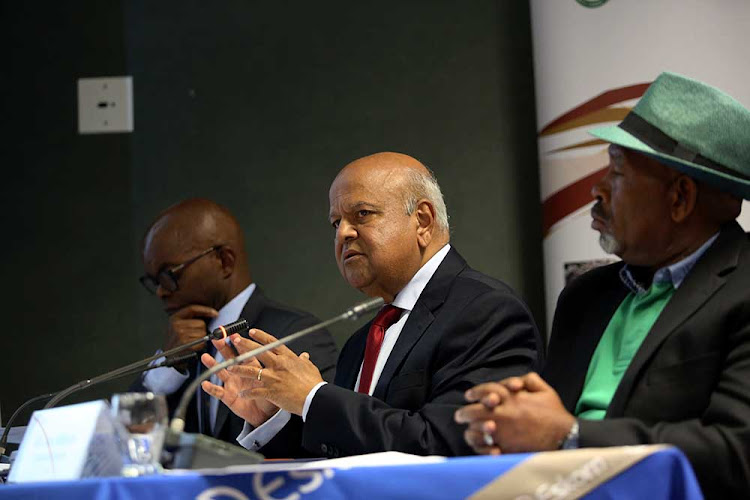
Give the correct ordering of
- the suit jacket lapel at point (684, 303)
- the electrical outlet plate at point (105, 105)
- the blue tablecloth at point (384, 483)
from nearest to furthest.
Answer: the blue tablecloth at point (384, 483) < the suit jacket lapel at point (684, 303) < the electrical outlet plate at point (105, 105)

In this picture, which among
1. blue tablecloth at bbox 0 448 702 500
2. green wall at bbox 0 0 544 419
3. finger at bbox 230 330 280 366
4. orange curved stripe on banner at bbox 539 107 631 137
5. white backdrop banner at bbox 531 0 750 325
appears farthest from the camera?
green wall at bbox 0 0 544 419

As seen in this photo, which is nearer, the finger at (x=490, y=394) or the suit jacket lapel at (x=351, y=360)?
the finger at (x=490, y=394)

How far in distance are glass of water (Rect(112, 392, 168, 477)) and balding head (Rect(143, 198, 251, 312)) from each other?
7.50 feet

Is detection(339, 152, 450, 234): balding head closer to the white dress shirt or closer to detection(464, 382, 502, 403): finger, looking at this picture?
the white dress shirt

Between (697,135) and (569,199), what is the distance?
5.50 ft

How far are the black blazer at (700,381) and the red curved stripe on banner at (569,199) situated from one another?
5.11 ft

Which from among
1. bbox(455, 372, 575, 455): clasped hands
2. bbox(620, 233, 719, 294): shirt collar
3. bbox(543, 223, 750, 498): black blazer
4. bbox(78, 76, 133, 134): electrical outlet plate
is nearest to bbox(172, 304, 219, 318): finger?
bbox(78, 76, 133, 134): electrical outlet plate

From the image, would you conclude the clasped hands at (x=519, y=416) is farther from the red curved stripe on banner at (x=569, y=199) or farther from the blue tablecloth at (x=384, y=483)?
the red curved stripe on banner at (x=569, y=199)

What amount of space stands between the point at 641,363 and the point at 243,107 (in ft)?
9.17

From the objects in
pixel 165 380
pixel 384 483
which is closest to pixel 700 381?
pixel 384 483

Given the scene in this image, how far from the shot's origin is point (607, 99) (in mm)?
3684

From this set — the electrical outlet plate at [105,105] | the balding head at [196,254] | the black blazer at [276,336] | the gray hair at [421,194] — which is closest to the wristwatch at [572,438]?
the gray hair at [421,194]

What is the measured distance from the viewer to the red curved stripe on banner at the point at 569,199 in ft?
12.1

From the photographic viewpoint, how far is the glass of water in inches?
66.1
